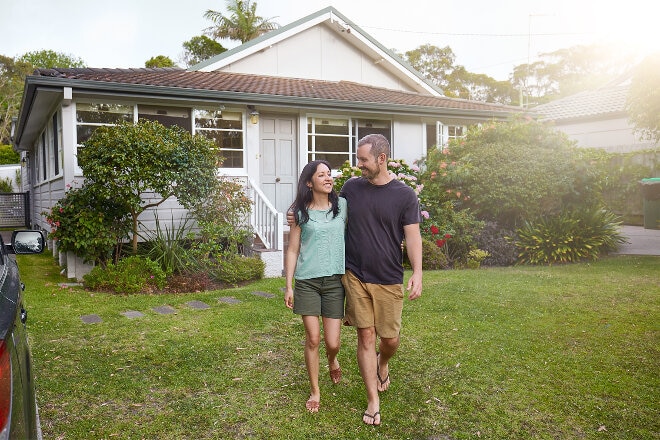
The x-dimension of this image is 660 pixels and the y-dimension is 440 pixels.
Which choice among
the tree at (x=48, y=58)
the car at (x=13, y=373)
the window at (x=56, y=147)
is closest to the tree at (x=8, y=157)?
the tree at (x=48, y=58)

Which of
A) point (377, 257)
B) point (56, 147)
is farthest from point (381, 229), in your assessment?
point (56, 147)

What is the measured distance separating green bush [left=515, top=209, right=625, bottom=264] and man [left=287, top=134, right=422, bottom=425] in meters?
7.21

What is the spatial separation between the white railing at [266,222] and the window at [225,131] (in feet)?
4.02

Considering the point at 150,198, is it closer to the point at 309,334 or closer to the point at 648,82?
the point at 309,334

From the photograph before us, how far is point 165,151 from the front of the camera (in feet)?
26.3

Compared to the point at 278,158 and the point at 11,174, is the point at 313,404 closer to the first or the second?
the point at 278,158

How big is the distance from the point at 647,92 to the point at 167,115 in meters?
9.86

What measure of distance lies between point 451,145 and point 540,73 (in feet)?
128

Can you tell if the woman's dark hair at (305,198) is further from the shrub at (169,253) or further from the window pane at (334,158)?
the window pane at (334,158)

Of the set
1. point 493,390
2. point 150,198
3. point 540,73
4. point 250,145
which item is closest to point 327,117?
point 250,145

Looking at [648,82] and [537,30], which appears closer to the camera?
[648,82]

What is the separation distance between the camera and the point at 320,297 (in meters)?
3.53

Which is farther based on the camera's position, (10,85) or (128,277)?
(10,85)

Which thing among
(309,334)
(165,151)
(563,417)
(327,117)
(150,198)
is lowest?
(563,417)
